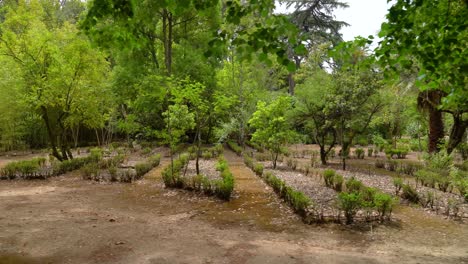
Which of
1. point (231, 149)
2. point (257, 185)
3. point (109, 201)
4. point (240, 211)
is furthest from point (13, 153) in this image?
point (240, 211)

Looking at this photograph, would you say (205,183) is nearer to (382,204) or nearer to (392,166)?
(382,204)

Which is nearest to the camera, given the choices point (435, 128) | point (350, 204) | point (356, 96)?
point (350, 204)

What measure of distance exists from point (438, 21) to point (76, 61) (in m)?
13.3

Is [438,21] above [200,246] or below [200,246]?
above

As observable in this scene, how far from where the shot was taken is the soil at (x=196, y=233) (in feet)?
16.2

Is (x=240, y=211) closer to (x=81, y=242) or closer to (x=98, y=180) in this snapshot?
(x=81, y=242)

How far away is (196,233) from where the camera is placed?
6.20 m

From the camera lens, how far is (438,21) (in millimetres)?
3623

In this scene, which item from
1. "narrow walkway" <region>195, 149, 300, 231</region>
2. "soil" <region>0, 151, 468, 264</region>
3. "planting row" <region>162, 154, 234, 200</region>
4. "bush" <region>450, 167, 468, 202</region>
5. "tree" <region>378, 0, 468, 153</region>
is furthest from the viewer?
"planting row" <region>162, 154, 234, 200</region>

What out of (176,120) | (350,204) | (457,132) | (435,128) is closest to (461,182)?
(350,204)

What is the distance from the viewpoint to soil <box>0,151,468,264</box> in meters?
4.94

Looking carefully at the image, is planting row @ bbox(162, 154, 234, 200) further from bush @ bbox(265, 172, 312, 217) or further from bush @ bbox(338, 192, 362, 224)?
bush @ bbox(338, 192, 362, 224)

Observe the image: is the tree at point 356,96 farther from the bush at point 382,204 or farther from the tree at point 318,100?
the bush at point 382,204

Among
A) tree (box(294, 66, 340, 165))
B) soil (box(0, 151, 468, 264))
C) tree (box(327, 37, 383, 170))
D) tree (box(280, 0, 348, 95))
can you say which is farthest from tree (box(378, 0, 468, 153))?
tree (box(280, 0, 348, 95))
